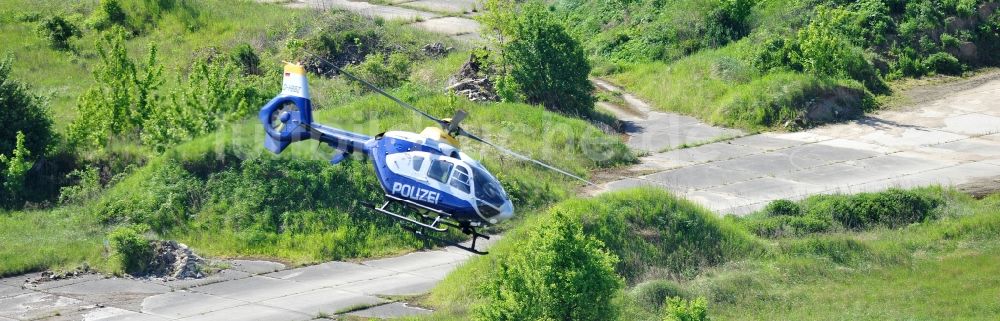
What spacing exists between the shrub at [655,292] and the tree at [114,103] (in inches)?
652

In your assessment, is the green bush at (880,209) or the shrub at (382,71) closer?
the green bush at (880,209)

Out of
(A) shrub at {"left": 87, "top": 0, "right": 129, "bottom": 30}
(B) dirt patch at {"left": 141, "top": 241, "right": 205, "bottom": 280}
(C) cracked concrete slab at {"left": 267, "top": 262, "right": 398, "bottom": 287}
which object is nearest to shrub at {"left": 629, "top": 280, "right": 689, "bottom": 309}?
(C) cracked concrete slab at {"left": 267, "top": 262, "right": 398, "bottom": 287}

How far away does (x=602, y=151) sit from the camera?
4256 centimetres

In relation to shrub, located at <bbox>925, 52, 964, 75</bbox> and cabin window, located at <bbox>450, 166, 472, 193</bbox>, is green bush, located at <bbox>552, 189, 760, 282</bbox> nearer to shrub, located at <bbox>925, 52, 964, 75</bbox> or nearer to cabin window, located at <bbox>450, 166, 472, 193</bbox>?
cabin window, located at <bbox>450, 166, 472, 193</bbox>

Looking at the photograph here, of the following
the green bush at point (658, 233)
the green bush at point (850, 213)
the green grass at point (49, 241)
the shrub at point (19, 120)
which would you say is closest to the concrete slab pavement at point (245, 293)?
the green grass at point (49, 241)

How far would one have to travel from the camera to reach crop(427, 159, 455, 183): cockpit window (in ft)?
93.8

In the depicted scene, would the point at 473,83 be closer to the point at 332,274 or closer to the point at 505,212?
the point at 332,274

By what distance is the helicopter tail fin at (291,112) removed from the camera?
31344 millimetres

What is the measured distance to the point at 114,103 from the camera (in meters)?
41.1

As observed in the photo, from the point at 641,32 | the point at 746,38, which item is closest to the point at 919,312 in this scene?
the point at 746,38

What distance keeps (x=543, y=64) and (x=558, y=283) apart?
1962 cm

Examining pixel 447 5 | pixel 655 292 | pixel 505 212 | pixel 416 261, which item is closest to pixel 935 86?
pixel 447 5

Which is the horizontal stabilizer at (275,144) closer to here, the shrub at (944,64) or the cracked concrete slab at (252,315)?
the cracked concrete slab at (252,315)

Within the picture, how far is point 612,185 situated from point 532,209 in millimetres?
3374
